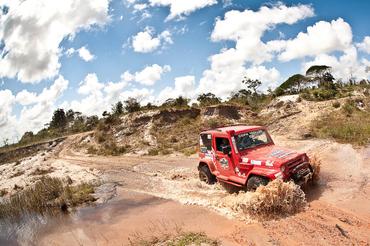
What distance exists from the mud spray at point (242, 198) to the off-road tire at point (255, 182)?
0.24 m

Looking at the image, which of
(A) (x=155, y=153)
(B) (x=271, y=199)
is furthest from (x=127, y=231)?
(A) (x=155, y=153)

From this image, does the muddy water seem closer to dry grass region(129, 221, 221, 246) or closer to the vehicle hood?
dry grass region(129, 221, 221, 246)

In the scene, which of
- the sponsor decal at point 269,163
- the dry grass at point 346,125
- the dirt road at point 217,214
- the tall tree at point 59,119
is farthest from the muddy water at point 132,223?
the tall tree at point 59,119

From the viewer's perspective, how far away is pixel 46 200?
14227 millimetres

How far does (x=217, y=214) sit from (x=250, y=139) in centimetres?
261

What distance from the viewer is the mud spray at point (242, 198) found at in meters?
8.62

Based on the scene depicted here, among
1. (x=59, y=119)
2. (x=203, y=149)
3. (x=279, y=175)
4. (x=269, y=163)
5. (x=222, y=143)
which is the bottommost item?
(x=279, y=175)

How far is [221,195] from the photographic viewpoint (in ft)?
36.8

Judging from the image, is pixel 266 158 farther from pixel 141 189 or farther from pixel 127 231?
pixel 141 189

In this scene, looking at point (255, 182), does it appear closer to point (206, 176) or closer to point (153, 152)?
point (206, 176)

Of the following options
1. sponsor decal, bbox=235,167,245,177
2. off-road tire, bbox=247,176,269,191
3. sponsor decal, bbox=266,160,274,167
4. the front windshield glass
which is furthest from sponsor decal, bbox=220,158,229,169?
sponsor decal, bbox=266,160,274,167

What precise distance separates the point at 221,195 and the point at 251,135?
2.11m

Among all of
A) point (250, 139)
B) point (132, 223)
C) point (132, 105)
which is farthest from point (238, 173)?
point (132, 105)

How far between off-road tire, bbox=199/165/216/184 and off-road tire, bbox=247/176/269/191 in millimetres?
2502
